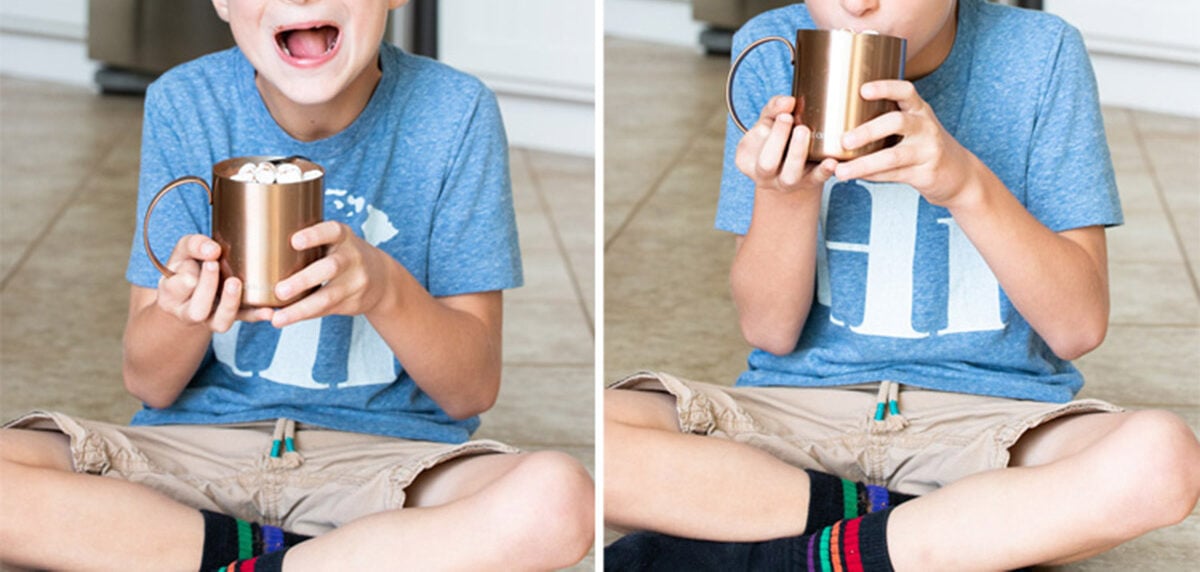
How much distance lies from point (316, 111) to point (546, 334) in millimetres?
670

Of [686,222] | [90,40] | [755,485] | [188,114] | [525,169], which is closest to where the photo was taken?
[755,485]

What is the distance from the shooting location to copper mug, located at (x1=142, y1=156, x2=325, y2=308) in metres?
0.90

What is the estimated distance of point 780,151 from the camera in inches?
35.9

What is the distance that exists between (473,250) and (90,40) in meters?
2.29

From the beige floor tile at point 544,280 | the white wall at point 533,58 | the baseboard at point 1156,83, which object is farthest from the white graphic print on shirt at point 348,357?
the baseboard at point 1156,83

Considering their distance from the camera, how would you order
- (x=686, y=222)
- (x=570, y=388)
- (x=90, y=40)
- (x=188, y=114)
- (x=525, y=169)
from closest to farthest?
(x=188, y=114)
(x=570, y=388)
(x=686, y=222)
(x=525, y=169)
(x=90, y=40)

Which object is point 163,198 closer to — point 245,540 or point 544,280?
point 245,540

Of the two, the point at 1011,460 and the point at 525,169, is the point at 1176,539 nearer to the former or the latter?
the point at 1011,460

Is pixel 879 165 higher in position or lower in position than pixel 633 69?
higher

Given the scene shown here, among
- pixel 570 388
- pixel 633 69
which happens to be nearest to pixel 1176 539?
pixel 570 388

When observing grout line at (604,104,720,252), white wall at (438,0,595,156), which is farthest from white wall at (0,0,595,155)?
grout line at (604,104,720,252)

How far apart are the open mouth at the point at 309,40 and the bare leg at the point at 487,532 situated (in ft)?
1.00

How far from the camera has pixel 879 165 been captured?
0.90m

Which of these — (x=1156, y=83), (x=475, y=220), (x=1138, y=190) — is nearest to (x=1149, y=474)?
(x=475, y=220)
